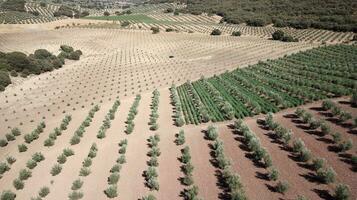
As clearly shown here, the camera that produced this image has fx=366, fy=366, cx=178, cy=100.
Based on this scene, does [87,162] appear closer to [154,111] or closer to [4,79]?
[154,111]

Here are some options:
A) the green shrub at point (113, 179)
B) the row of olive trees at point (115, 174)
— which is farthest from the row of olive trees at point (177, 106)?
the green shrub at point (113, 179)

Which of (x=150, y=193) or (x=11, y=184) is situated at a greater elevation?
(x=150, y=193)

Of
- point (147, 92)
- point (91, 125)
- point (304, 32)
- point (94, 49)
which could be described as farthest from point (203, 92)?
point (304, 32)

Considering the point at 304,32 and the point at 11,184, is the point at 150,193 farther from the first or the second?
the point at 304,32

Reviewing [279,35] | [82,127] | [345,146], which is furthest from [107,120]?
[279,35]

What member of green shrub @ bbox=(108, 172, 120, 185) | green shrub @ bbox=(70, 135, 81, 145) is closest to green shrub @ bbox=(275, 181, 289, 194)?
green shrub @ bbox=(108, 172, 120, 185)

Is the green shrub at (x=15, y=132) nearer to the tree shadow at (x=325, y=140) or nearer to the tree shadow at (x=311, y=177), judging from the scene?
the tree shadow at (x=311, y=177)

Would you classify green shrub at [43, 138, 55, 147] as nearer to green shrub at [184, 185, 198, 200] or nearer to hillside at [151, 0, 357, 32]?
green shrub at [184, 185, 198, 200]
